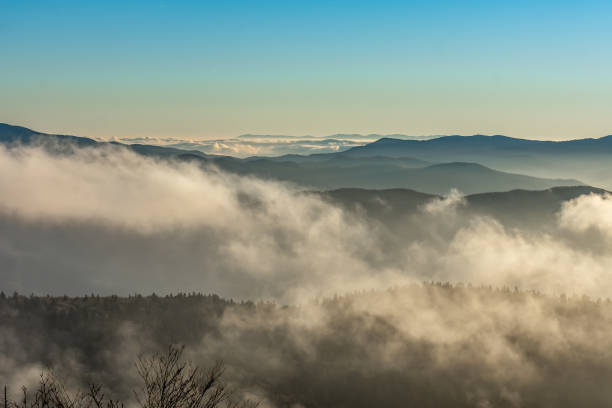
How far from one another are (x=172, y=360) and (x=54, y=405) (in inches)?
253

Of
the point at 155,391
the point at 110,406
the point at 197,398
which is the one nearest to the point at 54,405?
the point at 110,406

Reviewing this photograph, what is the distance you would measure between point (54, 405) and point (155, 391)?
15.5 ft

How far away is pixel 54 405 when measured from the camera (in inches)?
1108

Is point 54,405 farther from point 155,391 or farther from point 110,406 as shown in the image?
point 155,391

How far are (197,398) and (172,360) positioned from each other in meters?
3.50

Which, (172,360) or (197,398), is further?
(172,360)

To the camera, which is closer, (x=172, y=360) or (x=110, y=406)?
(x=110, y=406)

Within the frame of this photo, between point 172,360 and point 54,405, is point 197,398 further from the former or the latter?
point 54,405

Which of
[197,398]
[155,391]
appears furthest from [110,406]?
[197,398]

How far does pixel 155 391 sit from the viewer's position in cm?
2955

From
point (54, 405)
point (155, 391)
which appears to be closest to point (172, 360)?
point (155, 391)

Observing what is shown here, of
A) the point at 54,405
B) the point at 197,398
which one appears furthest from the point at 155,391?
the point at 54,405

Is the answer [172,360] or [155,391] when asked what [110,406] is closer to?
[155,391]

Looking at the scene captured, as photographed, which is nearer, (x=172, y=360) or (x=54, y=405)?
(x=54, y=405)
